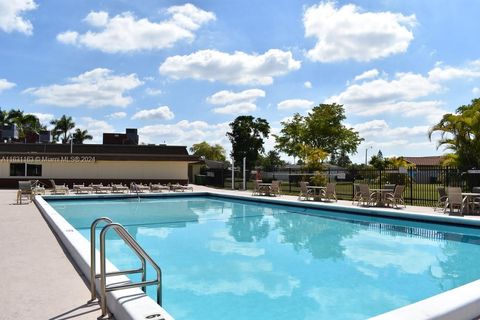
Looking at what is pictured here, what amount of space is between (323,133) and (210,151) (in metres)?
37.9

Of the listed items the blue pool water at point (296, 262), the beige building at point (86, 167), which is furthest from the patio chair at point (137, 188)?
the blue pool water at point (296, 262)

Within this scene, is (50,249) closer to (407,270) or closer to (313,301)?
(313,301)

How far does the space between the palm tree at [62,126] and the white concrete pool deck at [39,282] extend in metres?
51.5

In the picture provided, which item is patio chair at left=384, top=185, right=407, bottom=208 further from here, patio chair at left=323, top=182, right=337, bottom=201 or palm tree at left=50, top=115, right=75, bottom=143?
palm tree at left=50, top=115, right=75, bottom=143

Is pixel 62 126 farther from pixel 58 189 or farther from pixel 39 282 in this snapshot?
pixel 39 282

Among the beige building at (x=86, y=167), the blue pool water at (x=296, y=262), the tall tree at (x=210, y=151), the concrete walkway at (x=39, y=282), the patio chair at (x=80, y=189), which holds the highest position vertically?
the tall tree at (x=210, y=151)

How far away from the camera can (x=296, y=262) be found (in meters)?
8.09

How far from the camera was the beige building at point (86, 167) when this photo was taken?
27.7 metres

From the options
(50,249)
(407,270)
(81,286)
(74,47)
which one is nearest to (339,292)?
(407,270)

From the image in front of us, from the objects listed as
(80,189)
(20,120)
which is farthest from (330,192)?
(20,120)

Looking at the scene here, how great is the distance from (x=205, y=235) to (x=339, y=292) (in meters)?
5.46

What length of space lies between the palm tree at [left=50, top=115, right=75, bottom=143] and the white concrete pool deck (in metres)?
51.5

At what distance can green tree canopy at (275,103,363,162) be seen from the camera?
41.4 m

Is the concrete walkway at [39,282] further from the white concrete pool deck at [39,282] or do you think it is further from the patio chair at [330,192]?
the patio chair at [330,192]
